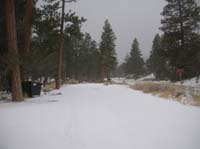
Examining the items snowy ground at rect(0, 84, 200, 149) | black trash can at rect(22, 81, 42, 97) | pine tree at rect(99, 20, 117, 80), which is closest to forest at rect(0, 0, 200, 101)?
black trash can at rect(22, 81, 42, 97)

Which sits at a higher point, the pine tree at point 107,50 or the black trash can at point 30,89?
the pine tree at point 107,50

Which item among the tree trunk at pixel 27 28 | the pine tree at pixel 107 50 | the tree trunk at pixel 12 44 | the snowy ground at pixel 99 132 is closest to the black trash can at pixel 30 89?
the tree trunk at pixel 27 28

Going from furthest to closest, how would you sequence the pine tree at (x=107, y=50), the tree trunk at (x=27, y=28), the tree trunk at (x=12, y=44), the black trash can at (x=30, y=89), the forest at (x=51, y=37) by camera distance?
the pine tree at (x=107, y=50) < the black trash can at (x=30, y=89) < the tree trunk at (x=27, y=28) < the forest at (x=51, y=37) < the tree trunk at (x=12, y=44)

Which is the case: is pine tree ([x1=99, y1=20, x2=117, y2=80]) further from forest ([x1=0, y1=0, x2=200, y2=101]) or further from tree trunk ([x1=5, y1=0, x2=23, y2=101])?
tree trunk ([x1=5, y1=0, x2=23, y2=101])

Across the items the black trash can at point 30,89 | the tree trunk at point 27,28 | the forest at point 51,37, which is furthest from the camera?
the black trash can at point 30,89

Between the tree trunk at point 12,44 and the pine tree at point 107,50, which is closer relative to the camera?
the tree trunk at point 12,44

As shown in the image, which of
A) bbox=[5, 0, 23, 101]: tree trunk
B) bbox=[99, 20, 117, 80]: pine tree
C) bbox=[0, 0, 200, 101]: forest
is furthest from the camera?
bbox=[99, 20, 117, 80]: pine tree

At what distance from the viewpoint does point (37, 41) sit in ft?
39.7

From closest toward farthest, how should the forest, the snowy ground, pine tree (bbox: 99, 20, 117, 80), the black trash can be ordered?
the snowy ground < the forest < the black trash can < pine tree (bbox: 99, 20, 117, 80)

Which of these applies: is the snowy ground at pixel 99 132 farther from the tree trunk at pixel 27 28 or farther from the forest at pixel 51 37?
the tree trunk at pixel 27 28

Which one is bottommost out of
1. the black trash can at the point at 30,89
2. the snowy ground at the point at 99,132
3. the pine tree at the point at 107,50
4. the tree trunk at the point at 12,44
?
the snowy ground at the point at 99,132

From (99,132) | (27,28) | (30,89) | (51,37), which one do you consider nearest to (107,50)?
(51,37)

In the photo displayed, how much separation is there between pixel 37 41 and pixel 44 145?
9.61 meters

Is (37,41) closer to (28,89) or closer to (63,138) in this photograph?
(28,89)
